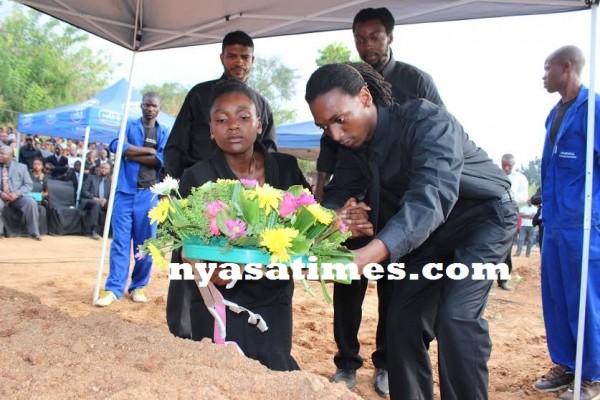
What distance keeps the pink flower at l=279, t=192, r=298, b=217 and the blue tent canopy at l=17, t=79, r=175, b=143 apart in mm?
11325

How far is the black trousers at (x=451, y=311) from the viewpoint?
2555 millimetres

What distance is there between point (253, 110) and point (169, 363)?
1.61 metres

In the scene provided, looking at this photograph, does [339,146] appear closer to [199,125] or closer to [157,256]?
[199,125]

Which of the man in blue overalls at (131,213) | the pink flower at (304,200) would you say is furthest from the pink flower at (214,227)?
the man in blue overalls at (131,213)

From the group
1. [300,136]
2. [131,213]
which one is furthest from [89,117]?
[131,213]

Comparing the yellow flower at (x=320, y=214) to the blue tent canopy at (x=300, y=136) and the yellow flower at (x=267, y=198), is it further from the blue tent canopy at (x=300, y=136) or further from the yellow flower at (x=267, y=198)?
the blue tent canopy at (x=300, y=136)

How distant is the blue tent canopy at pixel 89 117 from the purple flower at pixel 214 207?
1122 centimetres

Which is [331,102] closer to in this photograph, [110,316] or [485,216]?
[485,216]

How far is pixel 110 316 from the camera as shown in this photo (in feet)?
7.59

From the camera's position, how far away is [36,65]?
29.5 metres

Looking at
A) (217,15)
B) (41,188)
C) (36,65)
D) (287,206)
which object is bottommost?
(287,206)

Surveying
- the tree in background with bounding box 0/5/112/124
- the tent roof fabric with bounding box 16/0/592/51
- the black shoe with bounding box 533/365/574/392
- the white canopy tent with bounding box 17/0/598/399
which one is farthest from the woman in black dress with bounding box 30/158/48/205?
the tree in background with bounding box 0/5/112/124

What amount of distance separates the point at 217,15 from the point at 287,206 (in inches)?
143

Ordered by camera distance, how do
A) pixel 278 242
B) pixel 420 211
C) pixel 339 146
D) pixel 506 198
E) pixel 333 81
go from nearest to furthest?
1. pixel 278 242
2. pixel 420 211
3. pixel 333 81
4. pixel 506 198
5. pixel 339 146
